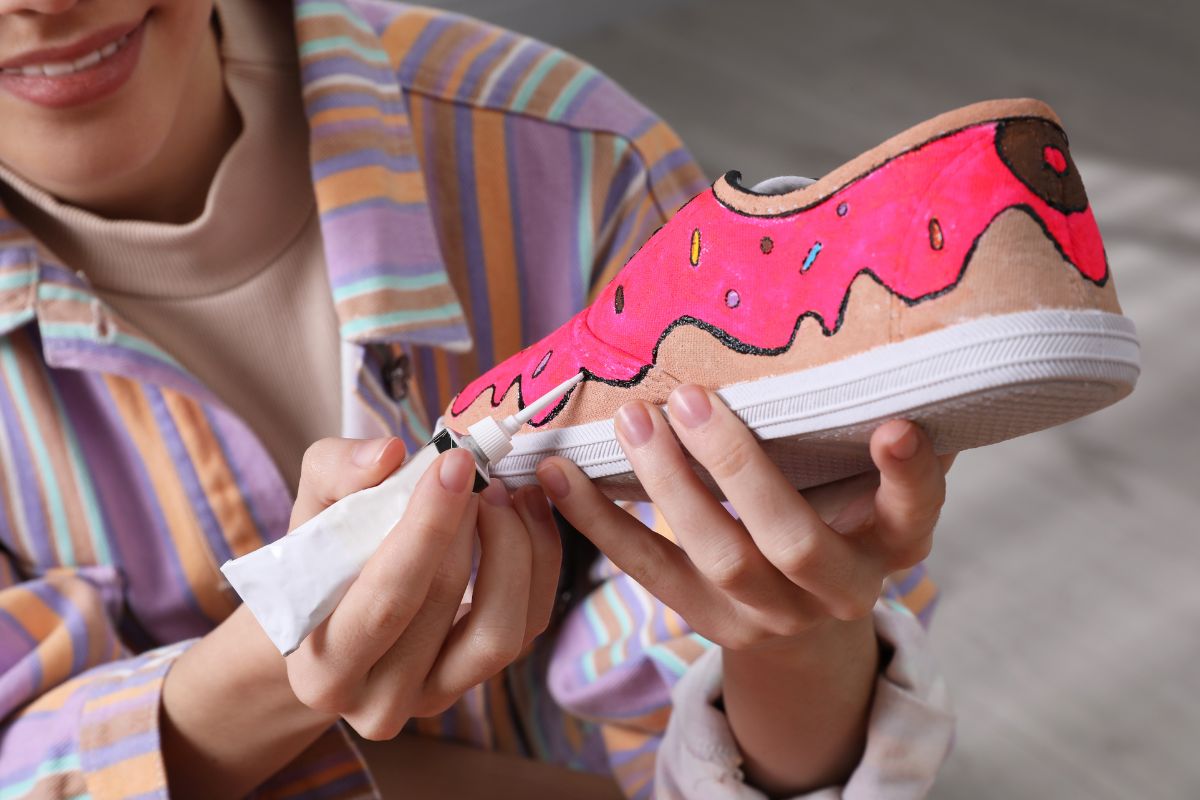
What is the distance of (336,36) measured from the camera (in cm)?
77

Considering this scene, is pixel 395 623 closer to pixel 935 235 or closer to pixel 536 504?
pixel 536 504

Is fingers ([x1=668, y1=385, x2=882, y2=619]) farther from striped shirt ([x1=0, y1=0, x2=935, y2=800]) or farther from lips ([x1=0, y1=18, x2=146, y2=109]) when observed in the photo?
lips ([x1=0, y1=18, x2=146, y2=109])

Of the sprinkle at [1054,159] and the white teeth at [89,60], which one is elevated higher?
the sprinkle at [1054,159]

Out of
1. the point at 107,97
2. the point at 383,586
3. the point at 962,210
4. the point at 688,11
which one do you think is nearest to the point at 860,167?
the point at 962,210

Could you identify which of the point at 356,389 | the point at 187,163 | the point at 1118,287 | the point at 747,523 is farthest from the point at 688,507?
the point at 1118,287

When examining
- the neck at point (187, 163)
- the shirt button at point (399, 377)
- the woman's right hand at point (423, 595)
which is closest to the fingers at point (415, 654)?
the woman's right hand at point (423, 595)

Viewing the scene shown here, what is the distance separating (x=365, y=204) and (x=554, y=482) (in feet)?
0.88

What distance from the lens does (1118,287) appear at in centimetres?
155

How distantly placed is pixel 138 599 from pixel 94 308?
0.19 m

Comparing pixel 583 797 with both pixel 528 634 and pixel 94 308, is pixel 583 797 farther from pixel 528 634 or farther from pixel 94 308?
pixel 94 308

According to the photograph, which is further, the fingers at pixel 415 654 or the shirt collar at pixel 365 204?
the shirt collar at pixel 365 204

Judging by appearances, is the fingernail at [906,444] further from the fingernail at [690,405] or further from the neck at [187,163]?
the neck at [187,163]

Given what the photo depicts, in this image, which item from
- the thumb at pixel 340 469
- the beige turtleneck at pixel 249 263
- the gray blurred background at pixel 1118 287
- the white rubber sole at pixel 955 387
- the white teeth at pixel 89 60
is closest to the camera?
the white rubber sole at pixel 955 387

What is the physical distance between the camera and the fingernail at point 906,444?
0.45 meters
